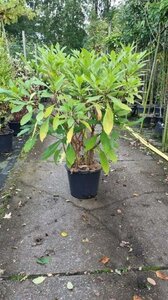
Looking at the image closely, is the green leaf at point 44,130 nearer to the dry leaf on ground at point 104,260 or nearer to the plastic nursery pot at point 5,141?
the dry leaf on ground at point 104,260

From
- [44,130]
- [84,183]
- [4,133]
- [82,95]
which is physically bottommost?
[84,183]

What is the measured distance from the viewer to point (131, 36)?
19.2ft

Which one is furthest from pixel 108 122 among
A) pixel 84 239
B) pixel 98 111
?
pixel 84 239

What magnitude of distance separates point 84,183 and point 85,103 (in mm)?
805

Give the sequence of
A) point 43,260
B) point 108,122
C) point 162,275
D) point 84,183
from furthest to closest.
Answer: point 84,183 < point 108,122 < point 43,260 < point 162,275

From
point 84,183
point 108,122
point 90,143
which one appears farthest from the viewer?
point 84,183

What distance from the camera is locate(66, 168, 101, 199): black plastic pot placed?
2791mm

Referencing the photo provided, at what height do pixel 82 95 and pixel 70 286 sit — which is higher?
pixel 82 95

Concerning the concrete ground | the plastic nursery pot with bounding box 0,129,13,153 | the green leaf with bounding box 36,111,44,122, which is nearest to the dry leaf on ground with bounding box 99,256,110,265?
the concrete ground

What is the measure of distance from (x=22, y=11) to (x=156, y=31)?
2.97 meters

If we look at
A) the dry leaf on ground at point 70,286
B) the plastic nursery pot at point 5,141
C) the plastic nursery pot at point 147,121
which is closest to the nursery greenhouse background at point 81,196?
the dry leaf on ground at point 70,286

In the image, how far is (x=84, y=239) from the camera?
230cm

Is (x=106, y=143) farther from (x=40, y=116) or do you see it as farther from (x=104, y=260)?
(x=104, y=260)

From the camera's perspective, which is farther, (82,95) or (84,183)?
(84,183)
